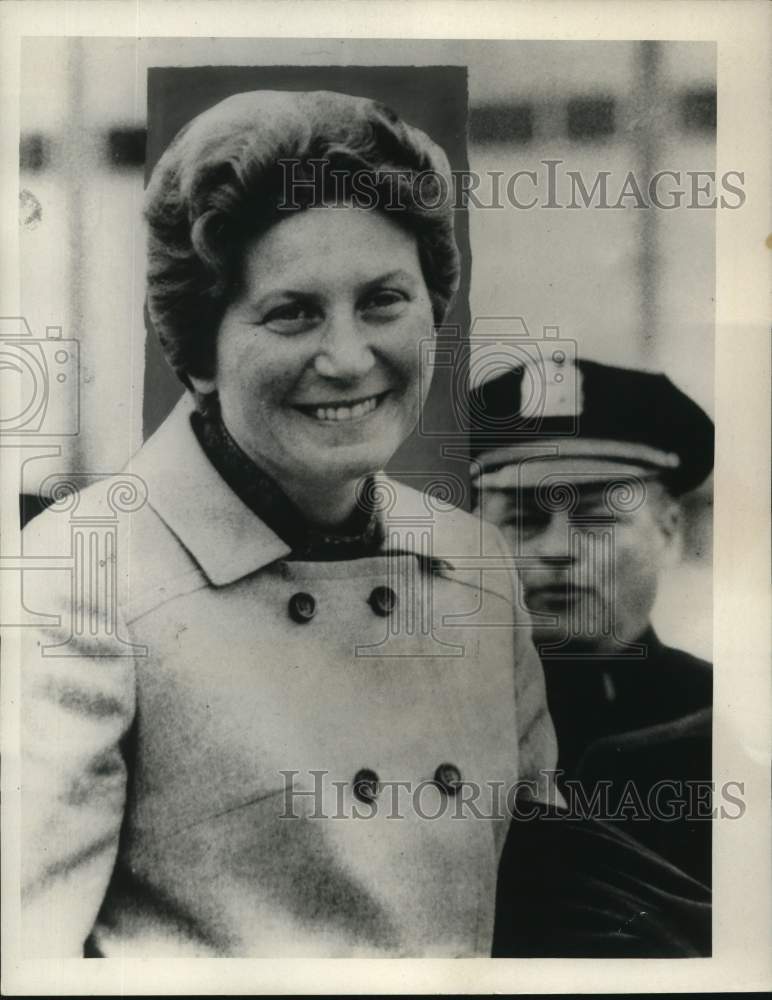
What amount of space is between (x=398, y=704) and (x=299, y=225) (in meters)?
1.08

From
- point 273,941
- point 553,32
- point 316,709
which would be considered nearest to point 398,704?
point 316,709

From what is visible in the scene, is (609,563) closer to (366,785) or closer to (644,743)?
(644,743)

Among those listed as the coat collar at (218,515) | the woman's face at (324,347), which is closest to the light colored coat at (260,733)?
the coat collar at (218,515)

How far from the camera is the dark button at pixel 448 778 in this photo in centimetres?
219

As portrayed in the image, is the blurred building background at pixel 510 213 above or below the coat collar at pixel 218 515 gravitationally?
above

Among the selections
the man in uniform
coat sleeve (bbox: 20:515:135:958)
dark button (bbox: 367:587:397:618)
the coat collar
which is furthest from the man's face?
coat sleeve (bbox: 20:515:135:958)

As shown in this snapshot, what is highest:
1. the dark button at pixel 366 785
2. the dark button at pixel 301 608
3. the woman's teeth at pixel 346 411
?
the woman's teeth at pixel 346 411

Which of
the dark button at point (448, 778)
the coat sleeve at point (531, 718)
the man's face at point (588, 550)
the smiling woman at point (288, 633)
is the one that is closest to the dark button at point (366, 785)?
the smiling woman at point (288, 633)

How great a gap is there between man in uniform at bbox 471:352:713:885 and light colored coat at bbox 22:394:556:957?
87 mm

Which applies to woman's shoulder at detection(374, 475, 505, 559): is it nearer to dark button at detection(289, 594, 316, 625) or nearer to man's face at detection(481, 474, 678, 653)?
man's face at detection(481, 474, 678, 653)

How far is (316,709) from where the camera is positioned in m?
2.18

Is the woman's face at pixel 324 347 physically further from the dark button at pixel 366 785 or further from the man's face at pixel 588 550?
the dark button at pixel 366 785

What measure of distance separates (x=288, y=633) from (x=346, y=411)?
0.51 m

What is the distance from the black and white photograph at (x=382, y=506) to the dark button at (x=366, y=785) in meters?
0.02
